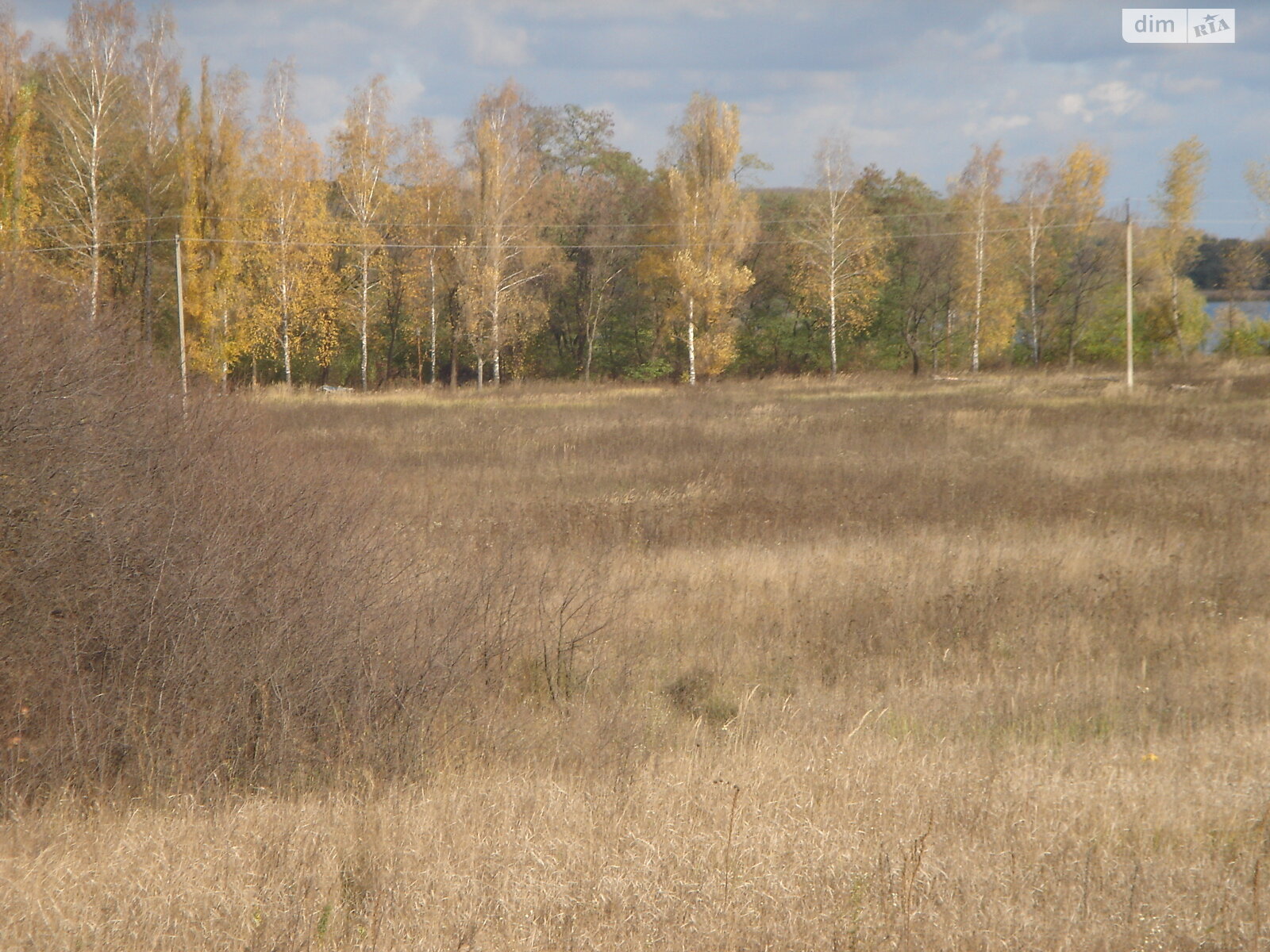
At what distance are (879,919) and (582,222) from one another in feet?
141

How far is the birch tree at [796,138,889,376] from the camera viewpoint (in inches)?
1618

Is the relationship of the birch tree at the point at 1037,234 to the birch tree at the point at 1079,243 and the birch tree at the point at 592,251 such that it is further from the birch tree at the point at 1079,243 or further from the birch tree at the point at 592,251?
the birch tree at the point at 592,251

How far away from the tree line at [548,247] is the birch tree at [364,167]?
0.12 m

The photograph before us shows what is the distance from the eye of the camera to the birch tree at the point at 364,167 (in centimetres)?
3881

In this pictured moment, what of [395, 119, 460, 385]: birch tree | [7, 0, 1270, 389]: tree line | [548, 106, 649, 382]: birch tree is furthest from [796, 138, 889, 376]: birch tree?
[395, 119, 460, 385]: birch tree

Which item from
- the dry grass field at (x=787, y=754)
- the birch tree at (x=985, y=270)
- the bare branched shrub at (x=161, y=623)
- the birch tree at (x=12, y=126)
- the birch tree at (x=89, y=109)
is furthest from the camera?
the birch tree at (x=985, y=270)

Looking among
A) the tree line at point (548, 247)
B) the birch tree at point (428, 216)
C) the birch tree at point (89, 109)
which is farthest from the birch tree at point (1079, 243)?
the birch tree at point (89, 109)

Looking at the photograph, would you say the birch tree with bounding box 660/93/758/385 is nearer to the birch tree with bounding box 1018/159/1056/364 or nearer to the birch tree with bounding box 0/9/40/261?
the birch tree with bounding box 1018/159/1056/364

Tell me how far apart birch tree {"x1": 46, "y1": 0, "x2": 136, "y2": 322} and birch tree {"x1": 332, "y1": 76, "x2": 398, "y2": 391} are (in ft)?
26.4

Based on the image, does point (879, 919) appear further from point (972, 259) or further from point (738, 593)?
point (972, 259)

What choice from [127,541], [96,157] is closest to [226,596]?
[127,541]

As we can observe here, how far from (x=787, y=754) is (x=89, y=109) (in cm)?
3449

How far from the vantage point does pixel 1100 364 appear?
39375mm

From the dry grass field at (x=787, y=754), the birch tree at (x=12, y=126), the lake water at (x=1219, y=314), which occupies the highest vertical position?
the birch tree at (x=12, y=126)
